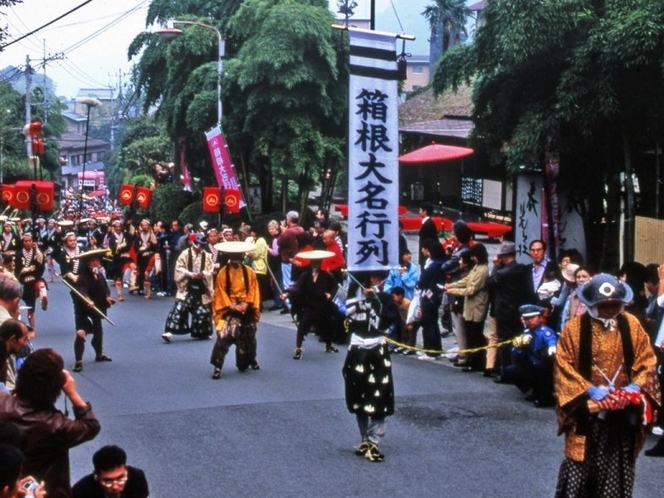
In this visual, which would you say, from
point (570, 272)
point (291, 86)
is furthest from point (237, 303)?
point (291, 86)

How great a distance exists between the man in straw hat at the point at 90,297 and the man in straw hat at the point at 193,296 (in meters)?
2.22

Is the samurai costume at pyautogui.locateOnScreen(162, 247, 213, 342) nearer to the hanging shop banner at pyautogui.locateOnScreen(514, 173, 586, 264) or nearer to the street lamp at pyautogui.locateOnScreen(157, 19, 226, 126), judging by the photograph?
the hanging shop banner at pyautogui.locateOnScreen(514, 173, 586, 264)

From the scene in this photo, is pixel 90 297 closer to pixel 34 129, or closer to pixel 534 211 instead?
pixel 534 211

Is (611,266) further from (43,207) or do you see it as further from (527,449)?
(43,207)

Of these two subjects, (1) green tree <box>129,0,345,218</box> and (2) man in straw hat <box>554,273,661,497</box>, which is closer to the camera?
(2) man in straw hat <box>554,273,661,497</box>

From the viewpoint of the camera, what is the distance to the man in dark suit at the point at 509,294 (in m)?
14.2

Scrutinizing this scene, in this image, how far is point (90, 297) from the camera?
52.6 feet

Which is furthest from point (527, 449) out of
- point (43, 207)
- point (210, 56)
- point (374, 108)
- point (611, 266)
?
point (210, 56)

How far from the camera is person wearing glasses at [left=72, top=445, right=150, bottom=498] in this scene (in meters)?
6.44

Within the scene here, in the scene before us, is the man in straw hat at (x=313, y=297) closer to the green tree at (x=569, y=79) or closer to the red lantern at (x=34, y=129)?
the green tree at (x=569, y=79)

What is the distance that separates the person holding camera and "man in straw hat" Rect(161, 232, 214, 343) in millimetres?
12079

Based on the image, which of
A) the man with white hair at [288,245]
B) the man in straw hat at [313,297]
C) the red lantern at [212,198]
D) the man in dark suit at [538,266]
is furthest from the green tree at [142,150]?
the man in dark suit at [538,266]

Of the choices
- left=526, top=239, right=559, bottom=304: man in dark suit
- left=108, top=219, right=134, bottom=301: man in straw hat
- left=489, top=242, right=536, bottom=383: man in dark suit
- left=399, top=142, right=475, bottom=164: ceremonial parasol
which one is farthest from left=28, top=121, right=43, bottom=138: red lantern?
left=526, top=239, right=559, bottom=304: man in dark suit

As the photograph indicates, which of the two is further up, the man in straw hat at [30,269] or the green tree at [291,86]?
the green tree at [291,86]
